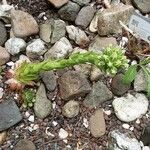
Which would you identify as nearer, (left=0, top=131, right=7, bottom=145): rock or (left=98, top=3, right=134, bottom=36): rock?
(left=0, top=131, right=7, bottom=145): rock

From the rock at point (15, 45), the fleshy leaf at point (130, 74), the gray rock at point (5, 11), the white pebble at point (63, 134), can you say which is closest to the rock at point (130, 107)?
the fleshy leaf at point (130, 74)

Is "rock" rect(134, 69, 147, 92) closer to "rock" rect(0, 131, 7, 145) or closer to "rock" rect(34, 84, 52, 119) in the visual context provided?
"rock" rect(34, 84, 52, 119)

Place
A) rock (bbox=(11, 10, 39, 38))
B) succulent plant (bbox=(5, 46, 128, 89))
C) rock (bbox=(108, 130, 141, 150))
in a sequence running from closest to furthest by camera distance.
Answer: succulent plant (bbox=(5, 46, 128, 89)) < rock (bbox=(108, 130, 141, 150)) < rock (bbox=(11, 10, 39, 38))

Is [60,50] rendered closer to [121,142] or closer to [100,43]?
[100,43]

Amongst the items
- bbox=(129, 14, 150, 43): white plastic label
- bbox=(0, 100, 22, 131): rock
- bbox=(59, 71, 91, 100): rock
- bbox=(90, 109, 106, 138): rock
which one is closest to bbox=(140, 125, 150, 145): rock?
bbox=(90, 109, 106, 138): rock

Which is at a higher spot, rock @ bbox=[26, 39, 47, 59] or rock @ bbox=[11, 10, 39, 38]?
rock @ bbox=[11, 10, 39, 38]

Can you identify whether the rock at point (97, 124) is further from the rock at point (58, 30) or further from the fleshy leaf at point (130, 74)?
the rock at point (58, 30)

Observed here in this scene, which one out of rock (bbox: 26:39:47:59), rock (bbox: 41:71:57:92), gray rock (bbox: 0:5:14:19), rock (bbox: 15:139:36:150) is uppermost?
gray rock (bbox: 0:5:14:19)

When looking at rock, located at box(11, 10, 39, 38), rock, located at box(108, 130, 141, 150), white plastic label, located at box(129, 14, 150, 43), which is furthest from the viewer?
rock, located at box(11, 10, 39, 38)
